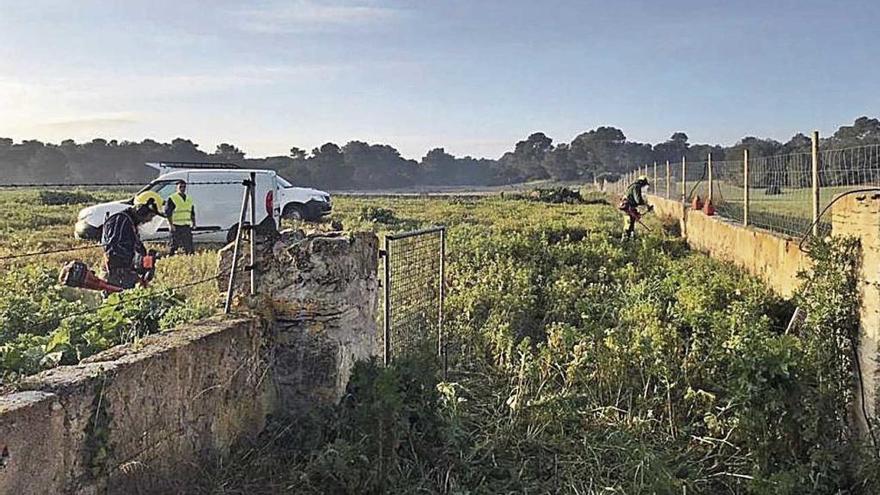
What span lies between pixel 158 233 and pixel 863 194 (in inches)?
541

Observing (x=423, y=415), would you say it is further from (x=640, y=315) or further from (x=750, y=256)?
(x=750, y=256)

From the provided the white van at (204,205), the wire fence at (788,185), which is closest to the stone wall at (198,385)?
the wire fence at (788,185)

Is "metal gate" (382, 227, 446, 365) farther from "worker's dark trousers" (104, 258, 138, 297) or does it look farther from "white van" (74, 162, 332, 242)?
"white van" (74, 162, 332, 242)

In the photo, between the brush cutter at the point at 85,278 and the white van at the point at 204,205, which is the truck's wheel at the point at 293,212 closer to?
the white van at the point at 204,205

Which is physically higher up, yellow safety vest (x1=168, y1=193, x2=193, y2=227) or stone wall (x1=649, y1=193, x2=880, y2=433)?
yellow safety vest (x1=168, y1=193, x2=193, y2=227)

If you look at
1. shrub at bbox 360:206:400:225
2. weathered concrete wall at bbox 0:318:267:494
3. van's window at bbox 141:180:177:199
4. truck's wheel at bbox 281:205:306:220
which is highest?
van's window at bbox 141:180:177:199

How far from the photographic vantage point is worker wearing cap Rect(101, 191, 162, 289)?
8.66 m

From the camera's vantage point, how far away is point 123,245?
869 centimetres

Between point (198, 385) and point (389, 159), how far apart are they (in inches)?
3018

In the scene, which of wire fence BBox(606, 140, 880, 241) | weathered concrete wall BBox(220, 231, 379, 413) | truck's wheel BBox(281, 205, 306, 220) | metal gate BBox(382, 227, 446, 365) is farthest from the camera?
truck's wheel BBox(281, 205, 306, 220)

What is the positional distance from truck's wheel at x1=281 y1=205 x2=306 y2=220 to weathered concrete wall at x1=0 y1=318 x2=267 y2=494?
17019 millimetres

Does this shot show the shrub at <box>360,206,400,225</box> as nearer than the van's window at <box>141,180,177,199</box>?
No

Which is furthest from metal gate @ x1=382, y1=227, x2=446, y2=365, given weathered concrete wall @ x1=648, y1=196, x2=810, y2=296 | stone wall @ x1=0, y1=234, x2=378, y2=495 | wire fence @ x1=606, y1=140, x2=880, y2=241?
wire fence @ x1=606, y1=140, x2=880, y2=241

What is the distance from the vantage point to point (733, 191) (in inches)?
597
